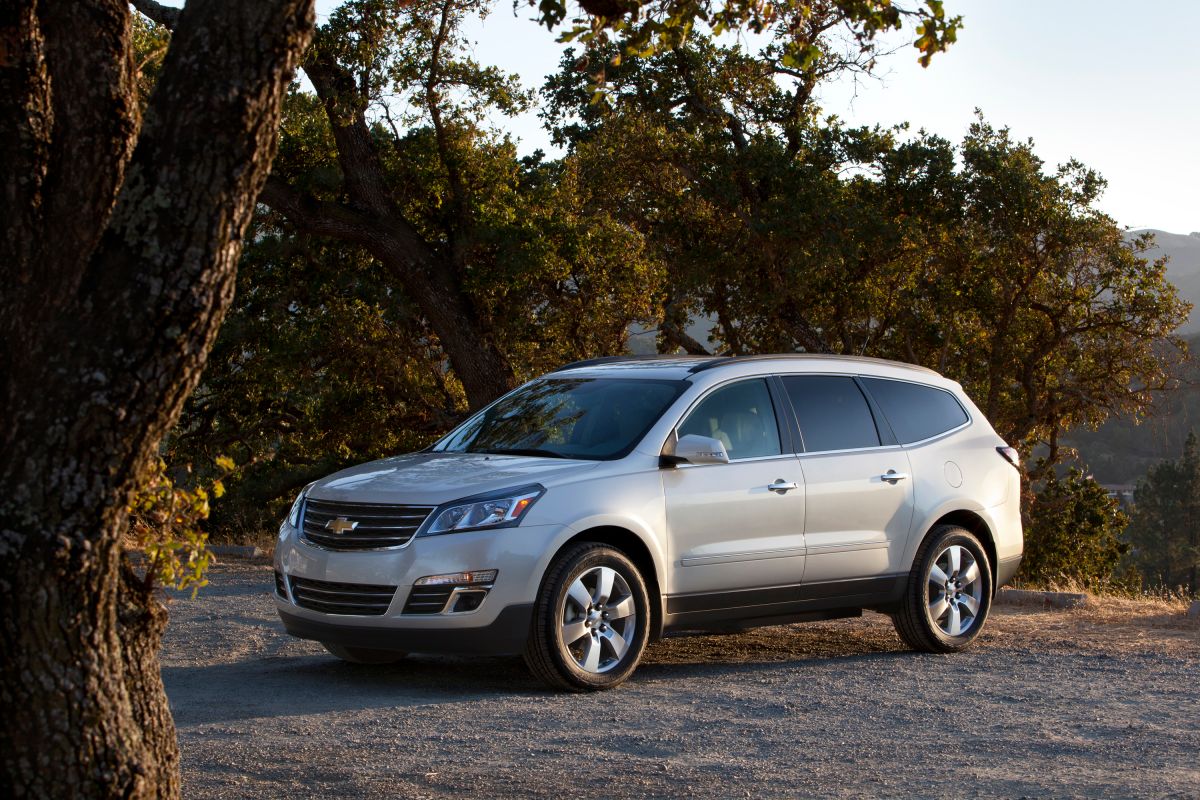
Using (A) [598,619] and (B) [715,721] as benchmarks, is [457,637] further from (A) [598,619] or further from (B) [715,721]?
(B) [715,721]

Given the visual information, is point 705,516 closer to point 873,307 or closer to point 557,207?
point 557,207

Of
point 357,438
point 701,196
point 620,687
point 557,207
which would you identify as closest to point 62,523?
point 620,687

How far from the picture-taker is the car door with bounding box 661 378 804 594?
8328 mm

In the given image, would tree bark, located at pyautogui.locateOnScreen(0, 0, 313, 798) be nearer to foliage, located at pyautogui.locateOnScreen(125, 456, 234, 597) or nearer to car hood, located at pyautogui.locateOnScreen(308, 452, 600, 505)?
foliage, located at pyautogui.locateOnScreen(125, 456, 234, 597)

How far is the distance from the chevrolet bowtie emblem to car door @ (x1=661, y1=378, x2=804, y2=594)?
69.9 inches

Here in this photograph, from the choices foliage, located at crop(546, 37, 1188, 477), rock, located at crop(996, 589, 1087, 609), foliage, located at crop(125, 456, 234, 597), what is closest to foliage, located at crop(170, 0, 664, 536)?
foliage, located at crop(546, 37, 1188, 477)

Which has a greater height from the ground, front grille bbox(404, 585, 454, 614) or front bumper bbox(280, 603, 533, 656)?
front grille bbox(404, 585, 454, 614)

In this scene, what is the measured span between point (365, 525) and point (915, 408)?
4.03 m

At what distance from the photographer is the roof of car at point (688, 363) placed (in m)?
9.01

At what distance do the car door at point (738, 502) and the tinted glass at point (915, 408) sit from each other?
3.21 feet

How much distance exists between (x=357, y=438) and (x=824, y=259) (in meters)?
7.23

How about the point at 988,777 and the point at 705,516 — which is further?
the point at 705,516

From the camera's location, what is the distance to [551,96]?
963 inches

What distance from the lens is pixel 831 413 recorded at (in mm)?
9328
